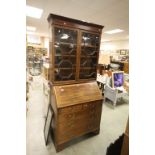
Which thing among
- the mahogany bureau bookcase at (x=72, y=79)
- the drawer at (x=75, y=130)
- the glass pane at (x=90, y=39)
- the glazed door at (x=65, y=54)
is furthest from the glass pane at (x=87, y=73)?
the drawer at (x=75, y=130)

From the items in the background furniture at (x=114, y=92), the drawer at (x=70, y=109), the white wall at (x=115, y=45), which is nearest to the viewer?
the drawer at (x=70, y=109)

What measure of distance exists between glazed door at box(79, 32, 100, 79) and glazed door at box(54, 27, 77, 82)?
0.59 feet

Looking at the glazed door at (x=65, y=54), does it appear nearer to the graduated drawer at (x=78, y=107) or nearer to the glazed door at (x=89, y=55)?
the glazed door at (x=89, y=55)

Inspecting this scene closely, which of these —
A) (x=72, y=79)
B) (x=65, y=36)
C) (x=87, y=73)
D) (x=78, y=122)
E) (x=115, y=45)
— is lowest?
(x=78, y=122)

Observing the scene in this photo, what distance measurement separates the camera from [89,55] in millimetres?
2443

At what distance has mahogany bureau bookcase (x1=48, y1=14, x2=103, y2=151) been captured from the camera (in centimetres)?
197

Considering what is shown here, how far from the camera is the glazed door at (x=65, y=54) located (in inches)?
81.5

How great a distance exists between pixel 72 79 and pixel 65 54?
0.48 metres

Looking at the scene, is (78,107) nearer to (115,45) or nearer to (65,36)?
(65,36)

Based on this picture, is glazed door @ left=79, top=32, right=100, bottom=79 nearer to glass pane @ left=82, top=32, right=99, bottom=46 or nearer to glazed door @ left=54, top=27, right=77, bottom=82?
glass pane @ left=82, top=32, right=99, bottom=46

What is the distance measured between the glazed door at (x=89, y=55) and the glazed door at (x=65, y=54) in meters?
0.18

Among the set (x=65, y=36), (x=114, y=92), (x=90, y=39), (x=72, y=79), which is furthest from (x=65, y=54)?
(x=114, y=92)
